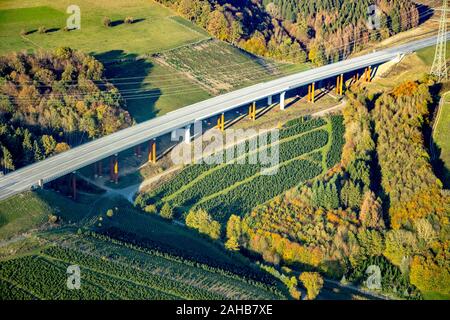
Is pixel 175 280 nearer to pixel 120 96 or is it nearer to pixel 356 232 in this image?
pixel 356 232

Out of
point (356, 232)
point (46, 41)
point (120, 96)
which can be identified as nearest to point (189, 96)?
point (120, 96)

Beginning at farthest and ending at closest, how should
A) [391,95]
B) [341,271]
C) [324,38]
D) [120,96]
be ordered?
[324,38] → [391,95] → [120,96] → [341,271]

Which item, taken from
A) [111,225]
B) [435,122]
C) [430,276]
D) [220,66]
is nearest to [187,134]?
[111,225]

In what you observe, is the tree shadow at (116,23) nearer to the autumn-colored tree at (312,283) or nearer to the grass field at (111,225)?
the grass field at (111,225)

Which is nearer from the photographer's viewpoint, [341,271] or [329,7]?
[341,271]

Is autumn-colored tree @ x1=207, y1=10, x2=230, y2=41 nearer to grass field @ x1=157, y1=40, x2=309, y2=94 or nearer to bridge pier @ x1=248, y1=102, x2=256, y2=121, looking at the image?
grass field @ x1=157, y1=40, x2=309, y2=94

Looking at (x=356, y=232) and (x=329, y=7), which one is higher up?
(x=329, y=7)

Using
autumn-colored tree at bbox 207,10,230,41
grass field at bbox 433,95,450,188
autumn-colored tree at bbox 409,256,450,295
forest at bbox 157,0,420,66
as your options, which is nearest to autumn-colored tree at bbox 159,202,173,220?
autumn-colored tree at bbox 409,256,450,295

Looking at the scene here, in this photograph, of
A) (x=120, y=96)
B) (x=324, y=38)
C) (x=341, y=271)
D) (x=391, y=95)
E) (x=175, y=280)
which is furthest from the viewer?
(x=324, y=38)
